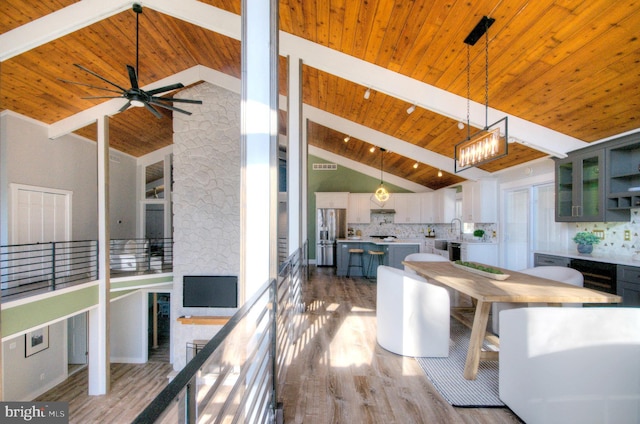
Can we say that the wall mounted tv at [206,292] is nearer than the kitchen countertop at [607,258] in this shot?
No

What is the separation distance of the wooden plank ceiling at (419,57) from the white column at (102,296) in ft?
3.00

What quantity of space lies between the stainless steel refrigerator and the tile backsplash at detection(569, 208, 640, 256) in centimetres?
585

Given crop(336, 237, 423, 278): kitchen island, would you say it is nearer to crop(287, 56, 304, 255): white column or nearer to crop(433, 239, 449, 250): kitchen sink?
crop(433, 239, 449, 250): kitchen sink

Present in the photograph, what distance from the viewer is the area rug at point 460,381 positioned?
7.20 ft

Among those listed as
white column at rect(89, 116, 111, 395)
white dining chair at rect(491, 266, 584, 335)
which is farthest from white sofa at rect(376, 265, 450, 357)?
white column at rect(89, 116, 111, 395)

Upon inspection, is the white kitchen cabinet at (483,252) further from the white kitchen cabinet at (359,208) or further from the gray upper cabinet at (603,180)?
the white kitchen cabinet at (359,208)

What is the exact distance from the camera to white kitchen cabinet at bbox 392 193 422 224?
9.37 meters

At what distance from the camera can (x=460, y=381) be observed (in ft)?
8.06

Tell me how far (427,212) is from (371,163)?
7.62 ft

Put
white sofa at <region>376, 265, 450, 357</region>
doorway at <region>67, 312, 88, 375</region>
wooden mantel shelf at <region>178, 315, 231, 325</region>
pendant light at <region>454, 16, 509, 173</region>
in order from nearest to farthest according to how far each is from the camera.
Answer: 1. pendant light at <region>454, 16, 509, 173</region>
2. white sofa at <region>376, 265, 450, 357</region>
3. wooden mantel shelf at <region>178, 315, 231, 325</region>
4. doorway at <region>67, 312, 88, 375</region>

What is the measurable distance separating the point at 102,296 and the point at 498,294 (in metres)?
6.94

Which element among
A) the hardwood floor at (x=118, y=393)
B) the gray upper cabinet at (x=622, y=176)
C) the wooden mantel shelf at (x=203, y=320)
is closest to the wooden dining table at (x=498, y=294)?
the gray upper cabinet at (x=622, y=176)

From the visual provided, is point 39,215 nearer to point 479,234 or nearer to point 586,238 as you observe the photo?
point 479,234

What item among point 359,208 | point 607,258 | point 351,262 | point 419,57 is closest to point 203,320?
point 351,262
